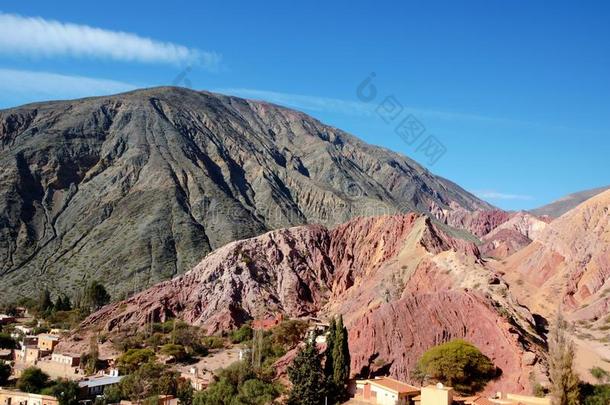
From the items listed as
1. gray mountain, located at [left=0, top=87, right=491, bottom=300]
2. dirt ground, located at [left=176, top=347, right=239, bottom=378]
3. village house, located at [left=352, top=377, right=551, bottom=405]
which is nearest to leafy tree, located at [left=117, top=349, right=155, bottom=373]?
dirt ground, located at [left=176, top=347, right=239, bottom=378]

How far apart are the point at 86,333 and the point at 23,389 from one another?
15.6 m

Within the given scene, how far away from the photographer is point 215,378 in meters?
43.5

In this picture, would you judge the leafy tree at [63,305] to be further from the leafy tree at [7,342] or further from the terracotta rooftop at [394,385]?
the terracotta rooftop at [394,385]

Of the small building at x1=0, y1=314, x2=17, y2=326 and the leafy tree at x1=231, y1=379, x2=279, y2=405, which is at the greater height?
the small building at x1=0, y1=314, x2=17, y2=326

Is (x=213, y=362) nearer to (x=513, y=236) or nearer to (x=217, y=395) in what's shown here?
(x=217, y=395)

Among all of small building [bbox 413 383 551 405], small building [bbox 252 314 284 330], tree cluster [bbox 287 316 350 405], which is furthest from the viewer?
small building [bbox 252 314 284 330]

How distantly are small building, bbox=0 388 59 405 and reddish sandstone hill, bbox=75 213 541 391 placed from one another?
19.0 meters

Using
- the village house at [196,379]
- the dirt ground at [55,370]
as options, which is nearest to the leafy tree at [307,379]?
the village house at [196,379]

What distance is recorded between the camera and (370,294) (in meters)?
59.0

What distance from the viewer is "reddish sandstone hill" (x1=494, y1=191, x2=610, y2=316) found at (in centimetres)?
6944

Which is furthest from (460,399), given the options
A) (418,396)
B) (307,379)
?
(307,379)

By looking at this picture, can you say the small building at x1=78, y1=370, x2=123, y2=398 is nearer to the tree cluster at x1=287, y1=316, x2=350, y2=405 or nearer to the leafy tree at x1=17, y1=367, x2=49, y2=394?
the leafy tree at x1=17, y1=367, x2=49, y2=394

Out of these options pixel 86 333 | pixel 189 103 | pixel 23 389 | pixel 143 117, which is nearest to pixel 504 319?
pixel 23 389

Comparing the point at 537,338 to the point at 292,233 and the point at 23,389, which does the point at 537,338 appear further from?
the point at 292,233
